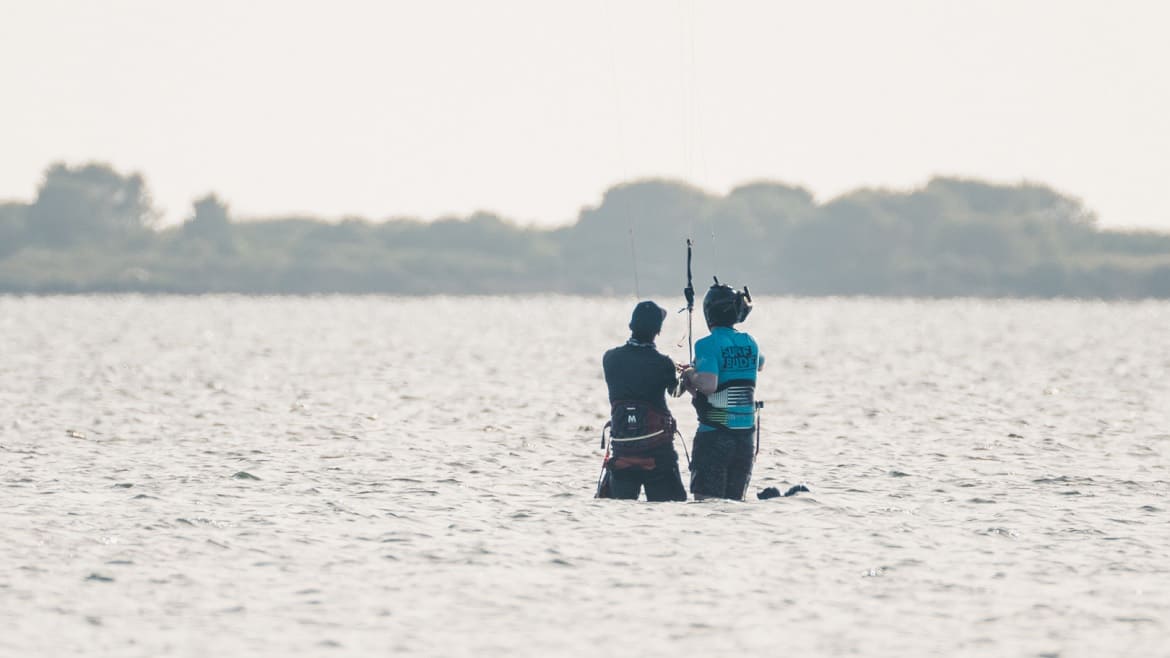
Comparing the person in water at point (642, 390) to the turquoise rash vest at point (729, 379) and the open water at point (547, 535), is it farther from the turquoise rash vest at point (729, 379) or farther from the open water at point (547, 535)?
the open water at point (547, 535)

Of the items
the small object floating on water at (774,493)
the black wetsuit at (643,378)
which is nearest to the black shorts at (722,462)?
the black wetsuit at (643,378)

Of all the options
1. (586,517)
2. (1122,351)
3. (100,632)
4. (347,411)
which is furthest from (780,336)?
(100,632)

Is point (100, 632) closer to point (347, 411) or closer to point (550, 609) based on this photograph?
point (550, 609)

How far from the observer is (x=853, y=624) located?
1059cm

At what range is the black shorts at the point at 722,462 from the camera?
1483 centimetres

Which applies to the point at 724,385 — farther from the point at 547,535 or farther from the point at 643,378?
the point at 547,535

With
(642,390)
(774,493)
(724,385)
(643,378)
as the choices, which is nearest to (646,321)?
(643,378)

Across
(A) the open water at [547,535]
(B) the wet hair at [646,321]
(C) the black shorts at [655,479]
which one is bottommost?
(A) the open water at [547,535]

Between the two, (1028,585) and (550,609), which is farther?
(1028,585)

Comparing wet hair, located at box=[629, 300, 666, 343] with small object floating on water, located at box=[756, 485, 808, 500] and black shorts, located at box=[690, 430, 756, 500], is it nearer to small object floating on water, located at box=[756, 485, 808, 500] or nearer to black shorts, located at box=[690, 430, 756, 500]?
black shorts, located at box=[690, 430, 756, 500]

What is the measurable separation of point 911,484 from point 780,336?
67.3m

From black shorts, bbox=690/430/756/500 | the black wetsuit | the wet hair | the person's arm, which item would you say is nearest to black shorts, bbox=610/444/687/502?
the black wetsuit

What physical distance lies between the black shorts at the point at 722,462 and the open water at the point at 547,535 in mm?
216

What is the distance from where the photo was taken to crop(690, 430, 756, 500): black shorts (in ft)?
48.6
